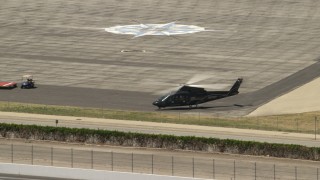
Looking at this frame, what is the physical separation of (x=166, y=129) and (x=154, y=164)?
48.6 feet

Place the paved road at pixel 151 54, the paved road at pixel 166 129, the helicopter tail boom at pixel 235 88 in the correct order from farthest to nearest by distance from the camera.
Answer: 1. the paved road at pixel 151 54
2. the helicopter tail boom at pixel 235 88
3. the paved road at pixel 166 129

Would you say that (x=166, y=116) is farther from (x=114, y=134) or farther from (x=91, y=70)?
(x=91, y=70)

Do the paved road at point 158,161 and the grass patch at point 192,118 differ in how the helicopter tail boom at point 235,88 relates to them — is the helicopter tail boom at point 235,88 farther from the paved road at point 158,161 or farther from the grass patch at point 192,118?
the paved road at point 158,161

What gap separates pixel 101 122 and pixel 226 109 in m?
16.8

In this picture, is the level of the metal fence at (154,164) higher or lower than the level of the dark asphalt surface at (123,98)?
lower

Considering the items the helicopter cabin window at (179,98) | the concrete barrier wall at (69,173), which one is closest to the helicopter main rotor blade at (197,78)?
the helicopter cabin window at (179,98)

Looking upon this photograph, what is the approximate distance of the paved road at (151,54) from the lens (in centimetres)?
14338

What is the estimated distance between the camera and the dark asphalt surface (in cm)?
13538

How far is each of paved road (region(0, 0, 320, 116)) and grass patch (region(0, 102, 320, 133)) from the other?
3318mm

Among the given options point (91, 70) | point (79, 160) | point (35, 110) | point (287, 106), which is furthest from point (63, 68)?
point (79, 160)

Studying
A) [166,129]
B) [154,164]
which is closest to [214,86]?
[166,129]

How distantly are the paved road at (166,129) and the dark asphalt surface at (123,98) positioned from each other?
29.3 feet

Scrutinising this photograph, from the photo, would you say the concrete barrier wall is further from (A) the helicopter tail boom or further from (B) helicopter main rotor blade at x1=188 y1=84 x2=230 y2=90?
(A) the helicopter tail boom

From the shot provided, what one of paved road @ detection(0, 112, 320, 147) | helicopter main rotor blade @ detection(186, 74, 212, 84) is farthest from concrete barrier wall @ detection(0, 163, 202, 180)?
helicopter main rotor blade @ detection(186, 74, 212, 84)
